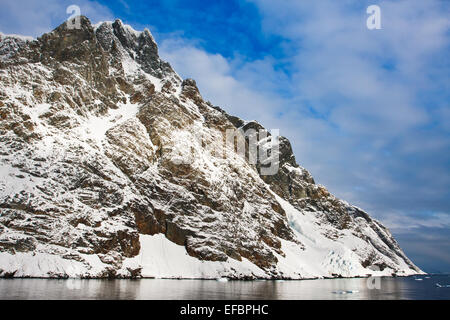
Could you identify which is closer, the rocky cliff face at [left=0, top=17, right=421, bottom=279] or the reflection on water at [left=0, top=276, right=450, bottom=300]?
the reflection on water at [left=0, top=276, right=450, bottom=300]

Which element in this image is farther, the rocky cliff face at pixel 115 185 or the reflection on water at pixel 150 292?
the rocky cliff face at pixel 115 185

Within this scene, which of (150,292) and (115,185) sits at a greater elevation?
(115,185)

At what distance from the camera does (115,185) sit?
429ft

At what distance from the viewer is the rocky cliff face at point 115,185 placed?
106 meters

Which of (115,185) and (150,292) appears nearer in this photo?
(150,292)

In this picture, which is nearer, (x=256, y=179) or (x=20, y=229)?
(x=20, y=229)

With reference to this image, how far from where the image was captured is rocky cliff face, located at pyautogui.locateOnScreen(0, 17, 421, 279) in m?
106

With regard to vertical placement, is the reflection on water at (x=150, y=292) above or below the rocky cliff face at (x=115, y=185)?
below

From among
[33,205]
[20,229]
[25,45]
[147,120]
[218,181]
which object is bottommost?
[20,229]

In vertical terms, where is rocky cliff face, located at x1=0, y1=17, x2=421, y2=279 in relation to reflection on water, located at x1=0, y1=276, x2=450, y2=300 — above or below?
above
